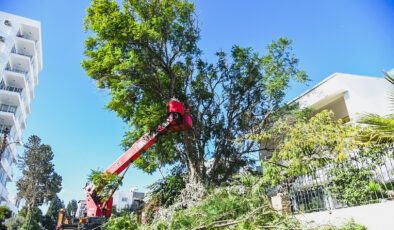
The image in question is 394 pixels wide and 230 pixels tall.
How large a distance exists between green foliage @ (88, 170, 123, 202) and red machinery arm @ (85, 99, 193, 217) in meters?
0.37

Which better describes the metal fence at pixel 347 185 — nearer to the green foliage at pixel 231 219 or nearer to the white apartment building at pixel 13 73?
the green foliage at pixel 231 219

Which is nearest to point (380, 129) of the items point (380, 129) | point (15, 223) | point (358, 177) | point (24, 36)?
point (380, 129)

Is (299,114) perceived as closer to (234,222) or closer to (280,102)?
(280,102)

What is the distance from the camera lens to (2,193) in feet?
114

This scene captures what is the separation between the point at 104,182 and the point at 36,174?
118 feet

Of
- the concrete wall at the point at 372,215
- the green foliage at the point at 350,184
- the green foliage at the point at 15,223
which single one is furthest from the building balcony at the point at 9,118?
the concrete wall at the point at 372,215

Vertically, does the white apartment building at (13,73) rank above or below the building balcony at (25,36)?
below

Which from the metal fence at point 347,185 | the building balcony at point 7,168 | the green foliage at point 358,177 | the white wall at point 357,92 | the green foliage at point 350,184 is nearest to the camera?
the green foliage at point 358,177

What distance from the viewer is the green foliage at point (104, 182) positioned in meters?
9.80

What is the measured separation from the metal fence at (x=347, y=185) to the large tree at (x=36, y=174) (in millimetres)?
40855

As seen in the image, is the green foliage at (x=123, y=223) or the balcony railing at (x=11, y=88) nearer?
the green foliage at (x=123, y=223)

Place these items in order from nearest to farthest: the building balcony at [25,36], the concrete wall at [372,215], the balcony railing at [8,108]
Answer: the concrete wall at [372,215] < the balcony railing at [8,108] < the building balcony at [25,36]

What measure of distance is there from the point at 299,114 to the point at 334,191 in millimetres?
5497

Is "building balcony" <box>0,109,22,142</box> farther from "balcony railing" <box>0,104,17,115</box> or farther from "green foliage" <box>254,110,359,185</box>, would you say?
"green foliage" <box>254,110,359,185</box>
